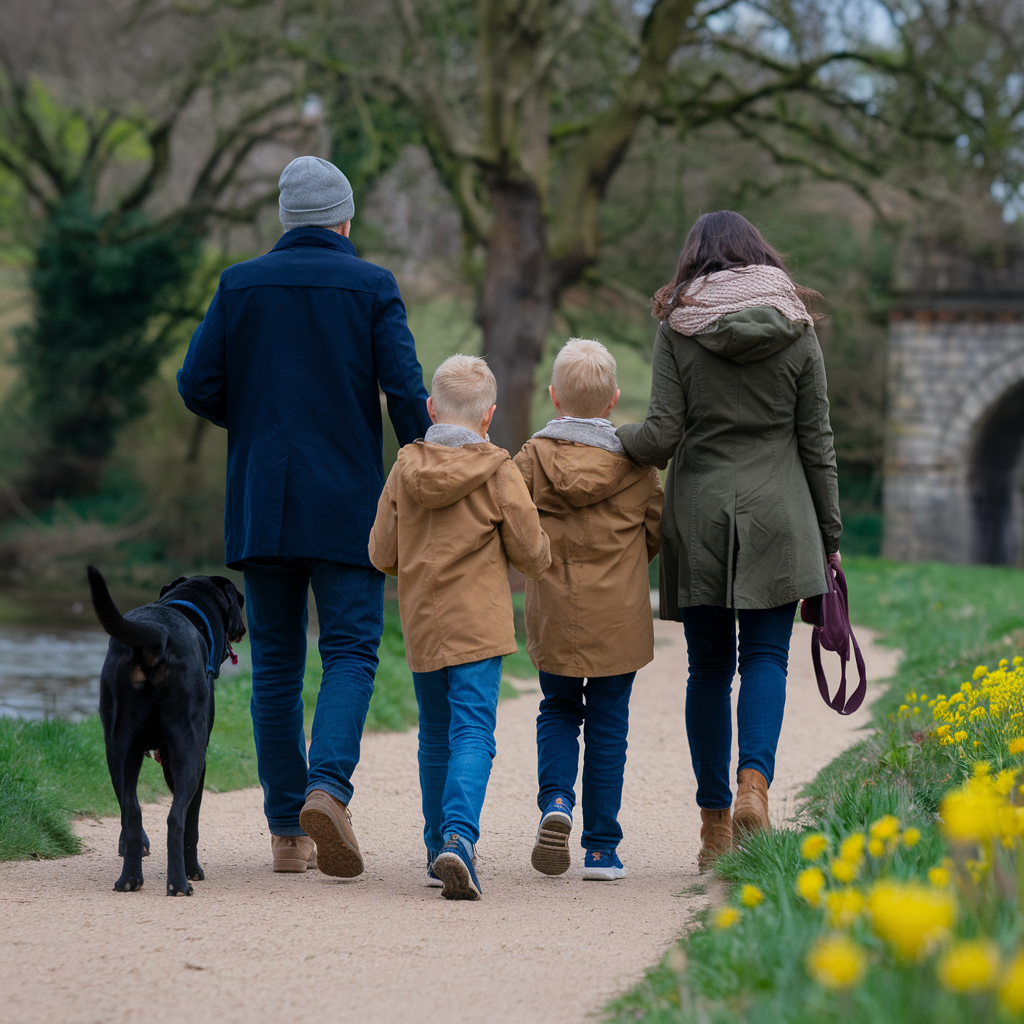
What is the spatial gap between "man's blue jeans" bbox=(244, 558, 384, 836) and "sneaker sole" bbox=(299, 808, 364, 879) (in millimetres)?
278

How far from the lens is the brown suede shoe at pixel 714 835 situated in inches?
164

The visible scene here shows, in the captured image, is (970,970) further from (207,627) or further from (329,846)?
(207,627)

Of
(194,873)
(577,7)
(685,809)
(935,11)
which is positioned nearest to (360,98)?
(577,7)

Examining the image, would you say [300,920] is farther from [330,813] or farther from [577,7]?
[577,7]

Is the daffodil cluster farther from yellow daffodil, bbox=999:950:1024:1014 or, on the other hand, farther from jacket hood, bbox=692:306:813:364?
yellow daffodil, bbox=999:950:1024:1014

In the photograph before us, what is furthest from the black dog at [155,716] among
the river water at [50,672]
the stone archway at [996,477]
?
the stone archway at [996,477]

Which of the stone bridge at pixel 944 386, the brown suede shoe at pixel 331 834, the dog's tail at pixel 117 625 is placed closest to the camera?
the dog's tail at pixel 117 625

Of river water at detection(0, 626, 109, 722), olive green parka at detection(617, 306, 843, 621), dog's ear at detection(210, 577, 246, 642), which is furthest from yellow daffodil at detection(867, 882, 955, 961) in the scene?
river water at detection(0, 626, 109, 722)

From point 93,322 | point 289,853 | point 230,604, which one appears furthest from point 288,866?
point 93,322

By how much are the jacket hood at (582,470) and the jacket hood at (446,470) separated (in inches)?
10.6

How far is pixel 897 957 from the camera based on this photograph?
6.81 ft

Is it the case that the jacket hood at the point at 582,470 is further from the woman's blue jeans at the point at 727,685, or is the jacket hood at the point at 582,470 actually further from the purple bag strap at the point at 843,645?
the purple bag strap at the point at 843,645

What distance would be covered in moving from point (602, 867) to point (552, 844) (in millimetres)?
200

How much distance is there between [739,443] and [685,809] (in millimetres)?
2077
